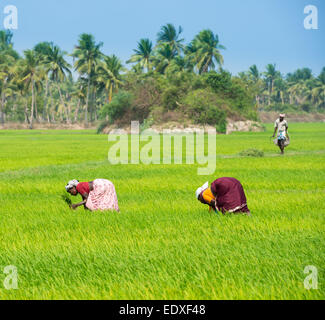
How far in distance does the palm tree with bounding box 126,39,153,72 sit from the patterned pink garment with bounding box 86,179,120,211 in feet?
177

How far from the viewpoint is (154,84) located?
42406 mm

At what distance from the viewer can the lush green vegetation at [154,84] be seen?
39250 mm

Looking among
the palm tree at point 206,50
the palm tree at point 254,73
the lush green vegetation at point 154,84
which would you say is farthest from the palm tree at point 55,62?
the palm tree at point 254,73

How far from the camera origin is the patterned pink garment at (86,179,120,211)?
6.45 meters

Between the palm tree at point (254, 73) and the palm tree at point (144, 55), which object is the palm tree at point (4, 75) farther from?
the palm tree at point (254, 73)

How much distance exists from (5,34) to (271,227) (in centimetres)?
7177

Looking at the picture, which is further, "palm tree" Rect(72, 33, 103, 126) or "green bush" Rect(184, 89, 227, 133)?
"palm tree" Rect(72, 33, 103, 126)

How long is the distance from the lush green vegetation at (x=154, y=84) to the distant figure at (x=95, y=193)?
30.7 metres

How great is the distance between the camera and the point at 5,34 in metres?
70.1

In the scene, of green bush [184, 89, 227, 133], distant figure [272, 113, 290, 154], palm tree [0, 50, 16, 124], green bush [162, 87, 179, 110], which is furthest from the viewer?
palm tree [0, 50, 16, 124]

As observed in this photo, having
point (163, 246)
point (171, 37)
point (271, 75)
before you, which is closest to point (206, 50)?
point (171, 37)

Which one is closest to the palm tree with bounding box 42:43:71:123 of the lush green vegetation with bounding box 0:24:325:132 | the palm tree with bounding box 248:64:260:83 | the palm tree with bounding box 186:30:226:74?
the lush green vegetation with bounding box 0:24:325:132

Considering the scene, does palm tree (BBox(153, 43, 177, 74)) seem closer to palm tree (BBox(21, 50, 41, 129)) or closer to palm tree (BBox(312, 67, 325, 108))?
palm tree (BBox(21, 50, 41, 129))
